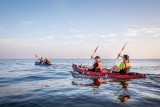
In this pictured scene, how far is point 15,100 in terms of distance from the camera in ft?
30.1

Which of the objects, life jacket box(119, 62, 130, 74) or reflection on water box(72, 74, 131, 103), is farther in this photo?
life jacket box(119, 62, 130, 74)

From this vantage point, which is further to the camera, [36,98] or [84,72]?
[84,72]

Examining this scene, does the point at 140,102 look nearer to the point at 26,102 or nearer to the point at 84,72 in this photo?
the point at 26,102

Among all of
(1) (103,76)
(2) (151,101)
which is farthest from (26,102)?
(1) (103,76)

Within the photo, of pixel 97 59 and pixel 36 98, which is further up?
pixel 97 59

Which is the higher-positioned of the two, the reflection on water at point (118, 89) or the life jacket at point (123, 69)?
the life jacket at point (123, 69)

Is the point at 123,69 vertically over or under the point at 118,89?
over

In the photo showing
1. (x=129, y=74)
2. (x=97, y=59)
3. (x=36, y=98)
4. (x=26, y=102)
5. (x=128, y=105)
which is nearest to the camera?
(x=128, y=105)

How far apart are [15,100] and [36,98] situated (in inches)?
44.9

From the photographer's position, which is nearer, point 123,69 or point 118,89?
point 118,89

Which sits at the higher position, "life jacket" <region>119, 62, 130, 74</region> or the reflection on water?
"life jacket" <region>119, 62, 130, 74</region>

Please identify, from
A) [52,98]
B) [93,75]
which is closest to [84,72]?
[93,75]

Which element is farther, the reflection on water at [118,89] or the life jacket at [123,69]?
the life jacket at [123,69]

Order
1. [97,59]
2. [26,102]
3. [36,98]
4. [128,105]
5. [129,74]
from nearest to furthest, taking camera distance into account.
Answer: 1. [128,105]
2. [26,102]
3. [36,98]
4. [129,74]
5. [97,59]
